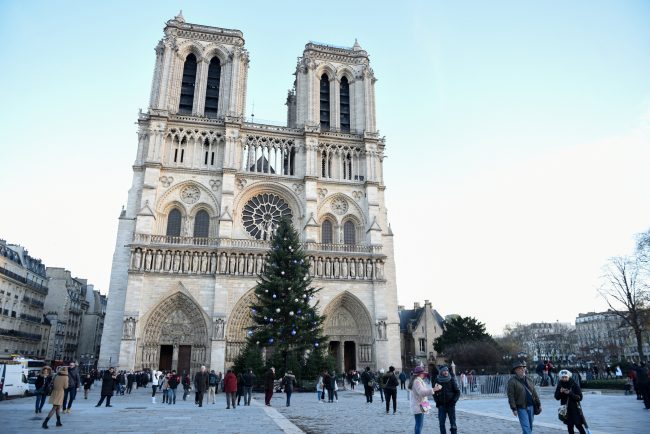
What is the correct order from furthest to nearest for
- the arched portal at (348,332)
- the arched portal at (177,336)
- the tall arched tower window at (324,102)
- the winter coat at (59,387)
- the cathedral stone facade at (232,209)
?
the tall arched tower window at (324,102), the arched portal at (348,332), the cathedral stone facade at (232,209), the arched portal at (177,336), the winter coat at (59,387)

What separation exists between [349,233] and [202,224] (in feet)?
35.3

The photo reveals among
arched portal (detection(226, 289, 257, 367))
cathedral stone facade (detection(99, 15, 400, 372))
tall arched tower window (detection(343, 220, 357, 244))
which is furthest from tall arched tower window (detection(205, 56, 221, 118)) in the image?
arched portal (detection(226, 289, 257, 367))

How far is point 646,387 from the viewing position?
11.6m

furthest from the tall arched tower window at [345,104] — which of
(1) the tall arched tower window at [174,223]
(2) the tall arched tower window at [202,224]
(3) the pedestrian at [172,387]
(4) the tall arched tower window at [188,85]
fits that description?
(3) the pedestrian at [172,387]

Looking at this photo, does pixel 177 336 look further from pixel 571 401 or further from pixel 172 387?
pixel 571 401

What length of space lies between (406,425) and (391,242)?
25.7 m

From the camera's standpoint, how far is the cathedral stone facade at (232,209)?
28531mm

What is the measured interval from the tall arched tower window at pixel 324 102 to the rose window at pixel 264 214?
26.0ft

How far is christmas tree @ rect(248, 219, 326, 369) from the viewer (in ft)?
72.0

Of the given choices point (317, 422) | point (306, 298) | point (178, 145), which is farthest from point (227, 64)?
point (317, 422)

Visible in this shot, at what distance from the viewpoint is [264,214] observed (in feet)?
110

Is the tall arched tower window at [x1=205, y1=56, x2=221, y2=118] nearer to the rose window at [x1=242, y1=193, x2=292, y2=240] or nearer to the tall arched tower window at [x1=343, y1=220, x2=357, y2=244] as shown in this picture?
the rose window at [x1=242, y1=193, x2=292, y2=240]

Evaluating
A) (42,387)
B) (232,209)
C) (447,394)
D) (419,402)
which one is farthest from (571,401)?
(232,209)

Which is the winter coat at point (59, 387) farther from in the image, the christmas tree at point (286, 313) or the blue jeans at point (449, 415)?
the christmas tree at point (286, 313)
